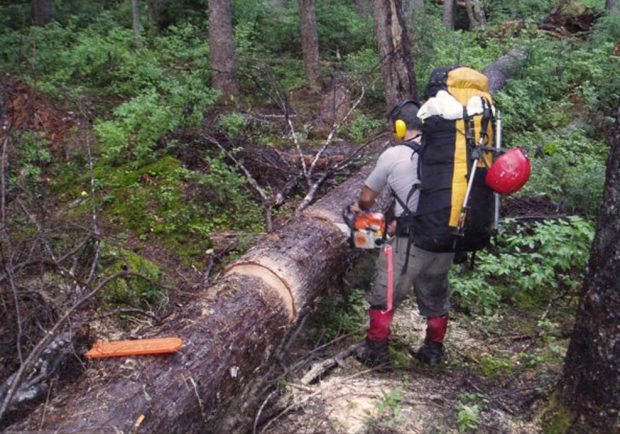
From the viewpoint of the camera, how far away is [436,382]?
4.05 meters

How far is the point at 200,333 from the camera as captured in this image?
3.37 m

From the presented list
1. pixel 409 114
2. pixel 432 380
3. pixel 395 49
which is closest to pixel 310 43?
pixel 395 49

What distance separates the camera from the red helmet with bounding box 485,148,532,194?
357cm

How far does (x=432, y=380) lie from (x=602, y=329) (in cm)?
152

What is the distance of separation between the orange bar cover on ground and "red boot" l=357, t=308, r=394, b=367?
1759 mm

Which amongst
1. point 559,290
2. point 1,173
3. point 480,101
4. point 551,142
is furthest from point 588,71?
point 1,173

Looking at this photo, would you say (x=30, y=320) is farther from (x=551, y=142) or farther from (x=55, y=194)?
(x=551, y=142)

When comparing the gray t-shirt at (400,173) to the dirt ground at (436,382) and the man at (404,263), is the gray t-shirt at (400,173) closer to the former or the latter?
the man at (404,263)

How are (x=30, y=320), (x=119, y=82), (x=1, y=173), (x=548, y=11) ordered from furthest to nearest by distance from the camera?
(x=548, y=11) < (x=119, y=82) < (x=1, y=173) < (x=30, y=320)

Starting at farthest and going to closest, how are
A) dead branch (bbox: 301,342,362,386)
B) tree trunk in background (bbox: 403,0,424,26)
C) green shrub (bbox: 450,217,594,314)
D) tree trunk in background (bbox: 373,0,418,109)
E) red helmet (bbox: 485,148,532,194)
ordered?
tree trunk in background (bbox: 403,0,424,26) < tree trunk in background (bbox: 373,0,418,109) < green shrub (bbox: 450,217,594,314) < dead branch (bbox: 301,342,362,386) < red helmet (bbox: 485,148,532,194)

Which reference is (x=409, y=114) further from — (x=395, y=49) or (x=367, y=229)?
(x=395, y=49)

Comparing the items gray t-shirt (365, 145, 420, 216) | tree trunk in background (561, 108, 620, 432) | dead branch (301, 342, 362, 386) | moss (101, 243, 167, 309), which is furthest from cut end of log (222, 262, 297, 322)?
tree trunk in background (561, 108, 620, 432)

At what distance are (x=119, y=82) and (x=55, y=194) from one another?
408 cm

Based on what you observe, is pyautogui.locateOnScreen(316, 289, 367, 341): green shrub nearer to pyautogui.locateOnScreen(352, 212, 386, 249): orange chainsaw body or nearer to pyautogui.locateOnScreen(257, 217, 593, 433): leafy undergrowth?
pyautogui.locateOnScreen(257, 217, 593, 433): leafy undergrowth
